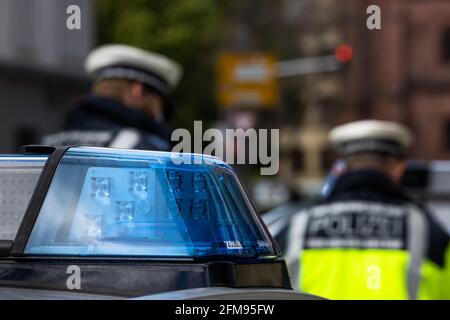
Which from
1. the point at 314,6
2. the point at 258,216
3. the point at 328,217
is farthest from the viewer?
the point at 314,6

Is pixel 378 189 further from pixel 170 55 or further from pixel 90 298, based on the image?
pixel 170 55

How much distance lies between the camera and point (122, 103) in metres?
5.13

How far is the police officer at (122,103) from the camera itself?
16.5 feet

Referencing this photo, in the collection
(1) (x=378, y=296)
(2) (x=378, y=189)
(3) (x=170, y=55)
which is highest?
(3) (x=170, y=55)

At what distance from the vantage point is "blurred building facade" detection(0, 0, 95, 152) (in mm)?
25844

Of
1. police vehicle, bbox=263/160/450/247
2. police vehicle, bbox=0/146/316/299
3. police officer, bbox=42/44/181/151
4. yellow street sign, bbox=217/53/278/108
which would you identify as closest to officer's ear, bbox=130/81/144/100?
police officer, bbox=42/44/181/151

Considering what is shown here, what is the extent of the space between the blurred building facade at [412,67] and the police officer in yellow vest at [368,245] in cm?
5862

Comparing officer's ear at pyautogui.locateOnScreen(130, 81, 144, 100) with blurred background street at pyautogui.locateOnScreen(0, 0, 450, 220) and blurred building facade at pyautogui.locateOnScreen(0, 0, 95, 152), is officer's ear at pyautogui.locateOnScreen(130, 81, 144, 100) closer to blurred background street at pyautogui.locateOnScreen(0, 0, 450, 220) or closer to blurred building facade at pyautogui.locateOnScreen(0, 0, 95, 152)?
blurred background street at pyautogui.locateOnScreen(0, 0, 450, 220)

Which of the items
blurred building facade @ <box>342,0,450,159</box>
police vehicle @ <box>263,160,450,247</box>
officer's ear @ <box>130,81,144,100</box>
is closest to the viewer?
officer's ear @ <box>130,81,144,100</box>

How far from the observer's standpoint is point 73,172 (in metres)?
2.39

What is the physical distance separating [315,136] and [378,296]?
71539 mm

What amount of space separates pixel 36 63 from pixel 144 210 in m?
25.1

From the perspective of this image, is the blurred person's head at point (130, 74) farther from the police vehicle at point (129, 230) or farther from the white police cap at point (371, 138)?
the police vehicle at point (129, 230)
